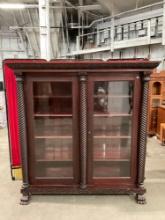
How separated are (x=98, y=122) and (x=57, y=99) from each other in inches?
23.8

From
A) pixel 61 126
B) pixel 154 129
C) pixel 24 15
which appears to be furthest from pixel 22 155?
pixel 24 15

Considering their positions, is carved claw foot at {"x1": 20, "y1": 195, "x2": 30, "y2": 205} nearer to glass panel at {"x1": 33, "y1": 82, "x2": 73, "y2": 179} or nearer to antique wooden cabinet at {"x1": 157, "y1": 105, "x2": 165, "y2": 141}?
glass panel at {"x1": 33, "y1": 82, "x2": 73, "y2": 179}

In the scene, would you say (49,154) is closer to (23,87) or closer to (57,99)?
(57,99)

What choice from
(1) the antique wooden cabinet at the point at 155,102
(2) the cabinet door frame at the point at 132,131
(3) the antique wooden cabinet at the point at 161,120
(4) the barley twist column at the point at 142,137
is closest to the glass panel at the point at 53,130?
(2) the cabinet door frame at the point at 132,131

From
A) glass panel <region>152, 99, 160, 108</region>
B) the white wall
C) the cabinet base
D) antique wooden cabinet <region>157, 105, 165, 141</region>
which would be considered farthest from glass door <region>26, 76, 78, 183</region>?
the white wall

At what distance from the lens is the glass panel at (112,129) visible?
2.46m

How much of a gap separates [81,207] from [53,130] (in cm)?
100

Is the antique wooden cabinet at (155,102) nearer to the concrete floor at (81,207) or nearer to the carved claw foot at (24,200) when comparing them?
the concrete floor at (81,207)

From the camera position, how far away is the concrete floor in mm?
2229

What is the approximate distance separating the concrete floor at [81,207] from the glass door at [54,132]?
0.89 feet

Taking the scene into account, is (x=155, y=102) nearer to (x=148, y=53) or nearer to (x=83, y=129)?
(x=148, y=53)

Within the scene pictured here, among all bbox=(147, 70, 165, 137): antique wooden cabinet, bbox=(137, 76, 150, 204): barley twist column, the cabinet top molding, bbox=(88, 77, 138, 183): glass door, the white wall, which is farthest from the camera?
the white wall

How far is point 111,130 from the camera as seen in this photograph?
2689mm

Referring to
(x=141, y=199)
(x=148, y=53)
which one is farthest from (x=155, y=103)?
(x=141, y=199)
